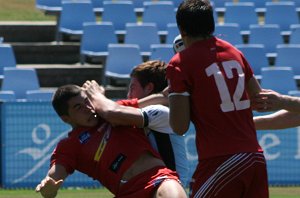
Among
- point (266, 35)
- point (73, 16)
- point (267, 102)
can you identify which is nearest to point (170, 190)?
point (267, 102)

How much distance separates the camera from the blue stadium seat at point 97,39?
611 inches

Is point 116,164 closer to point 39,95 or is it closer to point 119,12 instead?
point 39,95

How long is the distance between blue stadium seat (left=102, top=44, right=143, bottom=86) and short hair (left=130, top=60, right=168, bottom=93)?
886 cm

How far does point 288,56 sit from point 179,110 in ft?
35.6

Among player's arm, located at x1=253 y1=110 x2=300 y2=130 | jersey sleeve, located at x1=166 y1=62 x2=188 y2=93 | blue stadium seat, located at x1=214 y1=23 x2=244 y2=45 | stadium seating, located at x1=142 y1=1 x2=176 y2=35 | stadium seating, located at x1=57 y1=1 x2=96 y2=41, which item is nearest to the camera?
jersey sleeve, located at x1=166 y1=62 x2=188 y2=93

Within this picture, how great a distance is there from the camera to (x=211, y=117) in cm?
484

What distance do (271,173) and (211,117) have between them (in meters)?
7.49

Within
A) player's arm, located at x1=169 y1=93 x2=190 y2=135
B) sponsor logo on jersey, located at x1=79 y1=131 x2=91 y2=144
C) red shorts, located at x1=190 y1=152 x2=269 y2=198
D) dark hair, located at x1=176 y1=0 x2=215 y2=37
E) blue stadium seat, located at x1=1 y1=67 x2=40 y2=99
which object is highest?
dark hair, located at x1=176 y1=0 x2=215 y2=37

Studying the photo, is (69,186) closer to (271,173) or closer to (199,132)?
(271,173)

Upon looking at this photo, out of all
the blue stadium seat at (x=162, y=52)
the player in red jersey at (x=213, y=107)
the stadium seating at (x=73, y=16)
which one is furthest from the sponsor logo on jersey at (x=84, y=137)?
the stadium seating at (x=73, y=16)

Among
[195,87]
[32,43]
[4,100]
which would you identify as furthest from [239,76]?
[32,43]

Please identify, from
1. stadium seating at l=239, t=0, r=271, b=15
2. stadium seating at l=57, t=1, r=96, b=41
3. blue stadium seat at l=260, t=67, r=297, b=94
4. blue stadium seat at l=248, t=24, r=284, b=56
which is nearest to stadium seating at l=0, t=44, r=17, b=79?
stadium seating at l=57, t=1, r=96, b=41

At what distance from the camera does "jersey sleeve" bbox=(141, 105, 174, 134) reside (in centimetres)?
554

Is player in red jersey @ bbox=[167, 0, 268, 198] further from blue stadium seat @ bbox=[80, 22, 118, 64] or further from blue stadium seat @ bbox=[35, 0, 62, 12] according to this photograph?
blue stadium seat @ bbox=[35, 0, 62, 12]
